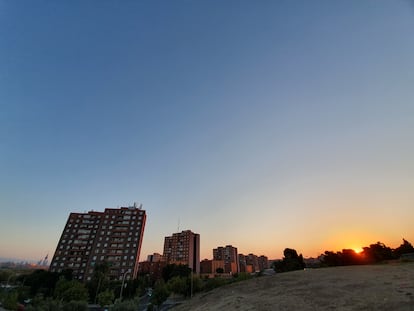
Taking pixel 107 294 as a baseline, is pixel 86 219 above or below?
above

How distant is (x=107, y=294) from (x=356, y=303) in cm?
4501

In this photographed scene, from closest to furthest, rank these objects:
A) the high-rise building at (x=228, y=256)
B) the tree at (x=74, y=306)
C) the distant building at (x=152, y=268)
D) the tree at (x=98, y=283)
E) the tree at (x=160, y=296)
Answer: the tree at (x=74, y=306) < the tree at (x=160, y=296) < the tree at (x=98, y=283) < the distant building at (x=152, y=268) < the high-rise building at (x=228, y=256)

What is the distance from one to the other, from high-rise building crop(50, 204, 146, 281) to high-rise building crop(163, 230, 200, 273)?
30.6 m

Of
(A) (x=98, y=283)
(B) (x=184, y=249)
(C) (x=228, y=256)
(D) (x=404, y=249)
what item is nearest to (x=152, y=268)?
(B) (x=184, y=249)

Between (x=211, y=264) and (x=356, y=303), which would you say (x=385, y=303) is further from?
(x=211, y=264)

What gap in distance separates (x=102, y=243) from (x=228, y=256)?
74540mm

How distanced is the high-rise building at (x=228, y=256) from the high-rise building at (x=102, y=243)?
2331 inches

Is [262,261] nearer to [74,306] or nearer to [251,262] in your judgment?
[251,262]

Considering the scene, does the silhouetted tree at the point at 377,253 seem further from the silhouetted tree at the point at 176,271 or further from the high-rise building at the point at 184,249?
the high-rise building at the point at 184,249

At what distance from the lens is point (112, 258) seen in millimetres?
65375

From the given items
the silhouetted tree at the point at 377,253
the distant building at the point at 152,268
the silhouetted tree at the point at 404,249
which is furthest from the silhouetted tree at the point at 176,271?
the silhouetted tree at the point at 404,249

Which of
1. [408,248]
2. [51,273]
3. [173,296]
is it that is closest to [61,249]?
[51,273]

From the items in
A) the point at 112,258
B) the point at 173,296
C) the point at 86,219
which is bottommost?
the point at 173,296

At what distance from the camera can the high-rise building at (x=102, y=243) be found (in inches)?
2509
